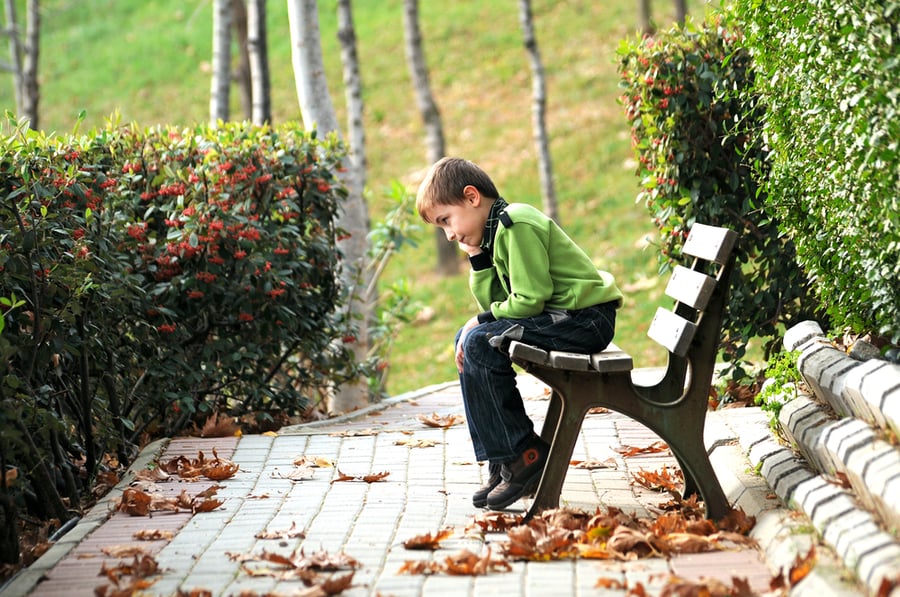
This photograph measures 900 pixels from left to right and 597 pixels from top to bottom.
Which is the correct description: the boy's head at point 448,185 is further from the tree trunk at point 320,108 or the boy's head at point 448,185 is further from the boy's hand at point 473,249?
the tree trunk at point 320,108

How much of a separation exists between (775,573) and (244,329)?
4.44 metres

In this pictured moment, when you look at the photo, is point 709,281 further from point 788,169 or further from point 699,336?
point 788,169

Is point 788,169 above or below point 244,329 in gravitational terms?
above

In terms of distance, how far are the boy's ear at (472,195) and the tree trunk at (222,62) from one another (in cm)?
782

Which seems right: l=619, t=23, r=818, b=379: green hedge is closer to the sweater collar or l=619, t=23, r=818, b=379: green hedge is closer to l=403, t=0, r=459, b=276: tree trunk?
the sweater collar

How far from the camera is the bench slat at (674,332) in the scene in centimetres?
446

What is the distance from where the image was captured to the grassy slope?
1709cm

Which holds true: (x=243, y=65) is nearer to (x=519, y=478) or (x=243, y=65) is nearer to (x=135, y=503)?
(x=135, y=503)

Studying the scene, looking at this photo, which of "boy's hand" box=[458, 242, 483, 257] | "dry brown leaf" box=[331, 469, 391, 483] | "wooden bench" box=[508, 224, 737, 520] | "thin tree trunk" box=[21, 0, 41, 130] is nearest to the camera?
"wooden bench" box=[508, 224, 737, 520]

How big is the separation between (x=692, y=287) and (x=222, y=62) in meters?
9.05

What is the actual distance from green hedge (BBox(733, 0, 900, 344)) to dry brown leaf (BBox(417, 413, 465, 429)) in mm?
2651

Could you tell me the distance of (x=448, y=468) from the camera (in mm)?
5812

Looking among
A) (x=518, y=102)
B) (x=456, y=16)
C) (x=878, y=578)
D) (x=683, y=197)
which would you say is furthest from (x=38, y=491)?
(x=456, y=16)

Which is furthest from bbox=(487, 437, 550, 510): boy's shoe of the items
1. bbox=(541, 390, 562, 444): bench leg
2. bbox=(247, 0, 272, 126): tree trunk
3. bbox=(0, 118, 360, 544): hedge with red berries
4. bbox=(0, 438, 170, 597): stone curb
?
bbox=(247, 0, 272, 126): tree trunk
